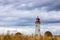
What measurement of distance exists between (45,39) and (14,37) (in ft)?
3.79

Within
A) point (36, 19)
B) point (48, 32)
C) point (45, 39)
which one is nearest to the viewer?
point (45, 39)

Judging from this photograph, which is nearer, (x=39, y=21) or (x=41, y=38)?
(x=41, y=38)

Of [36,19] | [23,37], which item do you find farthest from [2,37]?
[36,19]

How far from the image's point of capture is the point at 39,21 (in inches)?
444

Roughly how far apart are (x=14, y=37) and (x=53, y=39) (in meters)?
1.47

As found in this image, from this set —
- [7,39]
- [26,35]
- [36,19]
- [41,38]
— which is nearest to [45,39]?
[41,38]

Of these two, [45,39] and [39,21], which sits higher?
[39,21]

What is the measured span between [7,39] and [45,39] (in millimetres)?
1410

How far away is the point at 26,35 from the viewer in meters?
8.67

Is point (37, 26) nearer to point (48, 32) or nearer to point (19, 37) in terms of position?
point (48, 32)

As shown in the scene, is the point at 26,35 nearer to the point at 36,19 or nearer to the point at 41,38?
the point at 41,38

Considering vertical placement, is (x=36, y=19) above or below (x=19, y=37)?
above

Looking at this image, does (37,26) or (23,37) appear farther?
(37,26)

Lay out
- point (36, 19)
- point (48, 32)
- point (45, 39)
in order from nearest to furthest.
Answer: point (45, 39) → point (48, 32) → point (36, 19)
